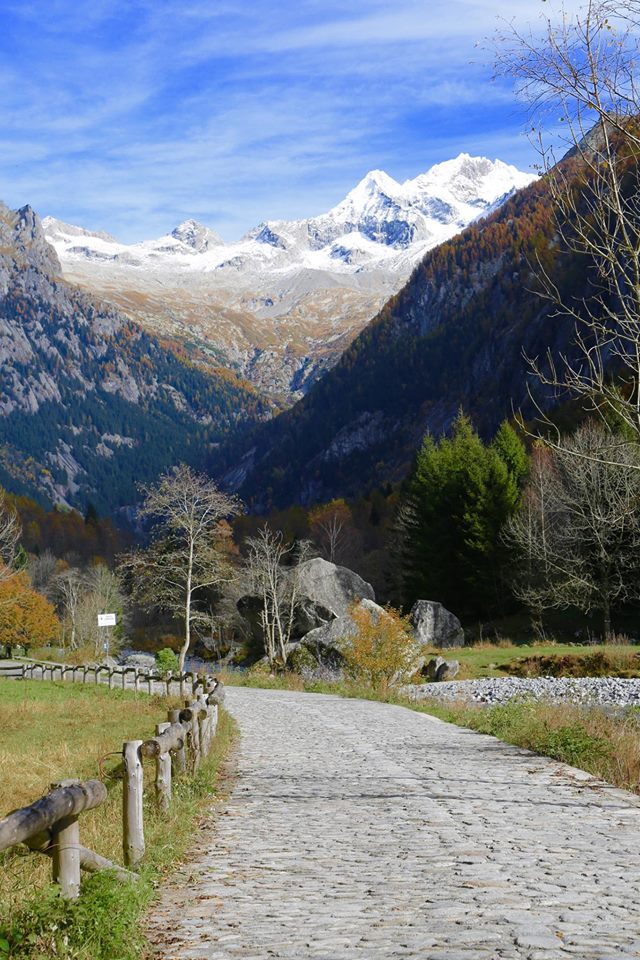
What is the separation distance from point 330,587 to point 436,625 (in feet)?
21.0

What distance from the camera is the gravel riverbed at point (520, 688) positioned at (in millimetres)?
30312

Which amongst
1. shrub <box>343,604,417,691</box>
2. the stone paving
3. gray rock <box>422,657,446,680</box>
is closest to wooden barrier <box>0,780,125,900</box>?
the stone paving

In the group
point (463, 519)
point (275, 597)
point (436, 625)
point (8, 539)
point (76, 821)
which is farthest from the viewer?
point (8, 539)

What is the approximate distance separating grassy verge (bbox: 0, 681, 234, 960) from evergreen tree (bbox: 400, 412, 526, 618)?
1482 inches

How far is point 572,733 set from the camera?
14.7 meters

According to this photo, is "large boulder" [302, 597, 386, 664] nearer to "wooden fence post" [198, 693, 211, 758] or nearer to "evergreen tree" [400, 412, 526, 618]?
"evergreen tree" [400, 412, 526, 618]

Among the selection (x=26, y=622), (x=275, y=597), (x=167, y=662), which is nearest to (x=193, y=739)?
(x=275, y=597)

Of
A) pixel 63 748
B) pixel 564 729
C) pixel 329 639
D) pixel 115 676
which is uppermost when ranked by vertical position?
pixel 564 729

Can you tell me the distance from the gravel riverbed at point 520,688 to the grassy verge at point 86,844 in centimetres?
1221

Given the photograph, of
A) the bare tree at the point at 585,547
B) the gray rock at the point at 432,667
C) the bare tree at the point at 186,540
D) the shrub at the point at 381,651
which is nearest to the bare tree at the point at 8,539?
the bare tree at the point at 186,540

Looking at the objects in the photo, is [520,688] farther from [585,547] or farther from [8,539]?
[8,539]

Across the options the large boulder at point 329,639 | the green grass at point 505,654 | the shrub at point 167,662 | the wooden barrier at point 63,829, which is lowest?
the shrub at point 167,662

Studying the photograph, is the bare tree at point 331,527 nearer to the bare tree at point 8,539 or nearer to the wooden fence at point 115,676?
the bare tree at point 8,539

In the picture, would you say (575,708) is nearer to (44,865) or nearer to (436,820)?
(436,820)
